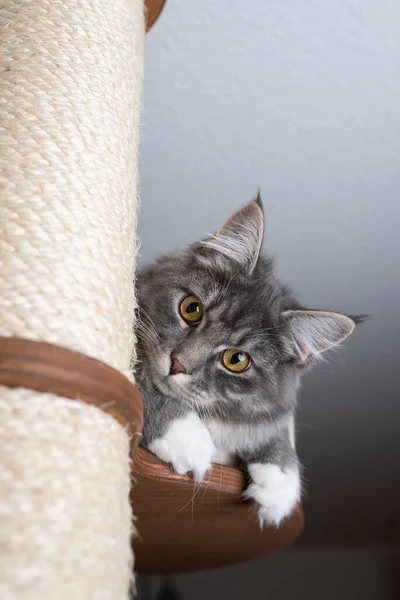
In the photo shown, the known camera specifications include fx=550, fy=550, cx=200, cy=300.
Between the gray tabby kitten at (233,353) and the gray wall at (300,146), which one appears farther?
the gray wall at (300,146)

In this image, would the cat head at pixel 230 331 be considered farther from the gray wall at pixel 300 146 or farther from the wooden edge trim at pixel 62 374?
the wooden edge trim at pixel 62 374

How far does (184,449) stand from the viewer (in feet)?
3.33

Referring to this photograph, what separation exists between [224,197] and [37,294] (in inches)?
71.6

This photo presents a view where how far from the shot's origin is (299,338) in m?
1.26

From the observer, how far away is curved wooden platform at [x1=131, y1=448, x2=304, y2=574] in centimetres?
99

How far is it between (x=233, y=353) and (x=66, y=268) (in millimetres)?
600

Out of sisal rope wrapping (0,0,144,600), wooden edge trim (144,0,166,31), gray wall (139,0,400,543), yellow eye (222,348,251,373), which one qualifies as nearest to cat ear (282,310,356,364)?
yellow eye (222,348,251,373)

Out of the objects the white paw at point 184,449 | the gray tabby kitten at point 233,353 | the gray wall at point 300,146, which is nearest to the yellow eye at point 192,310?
the gray tabby kitten at point 233,353

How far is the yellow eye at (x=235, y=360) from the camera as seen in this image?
120cm

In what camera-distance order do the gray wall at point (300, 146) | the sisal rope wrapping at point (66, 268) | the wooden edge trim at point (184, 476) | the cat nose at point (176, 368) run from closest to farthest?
the sisal rope wrapping at point (66, 268), the wooden edge trim at point (184, 476), the cat nose at point (176, 368), the gray wall at point (300, 146)

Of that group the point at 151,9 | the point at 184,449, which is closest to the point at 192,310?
the point at 184,449

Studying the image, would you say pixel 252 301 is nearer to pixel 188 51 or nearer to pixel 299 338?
pixel 299 338

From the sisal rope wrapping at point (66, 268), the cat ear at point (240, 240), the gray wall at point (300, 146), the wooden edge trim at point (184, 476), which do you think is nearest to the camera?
the sisal rope wrapping at point (66, 268)

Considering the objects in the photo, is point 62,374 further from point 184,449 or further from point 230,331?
point 230,331
